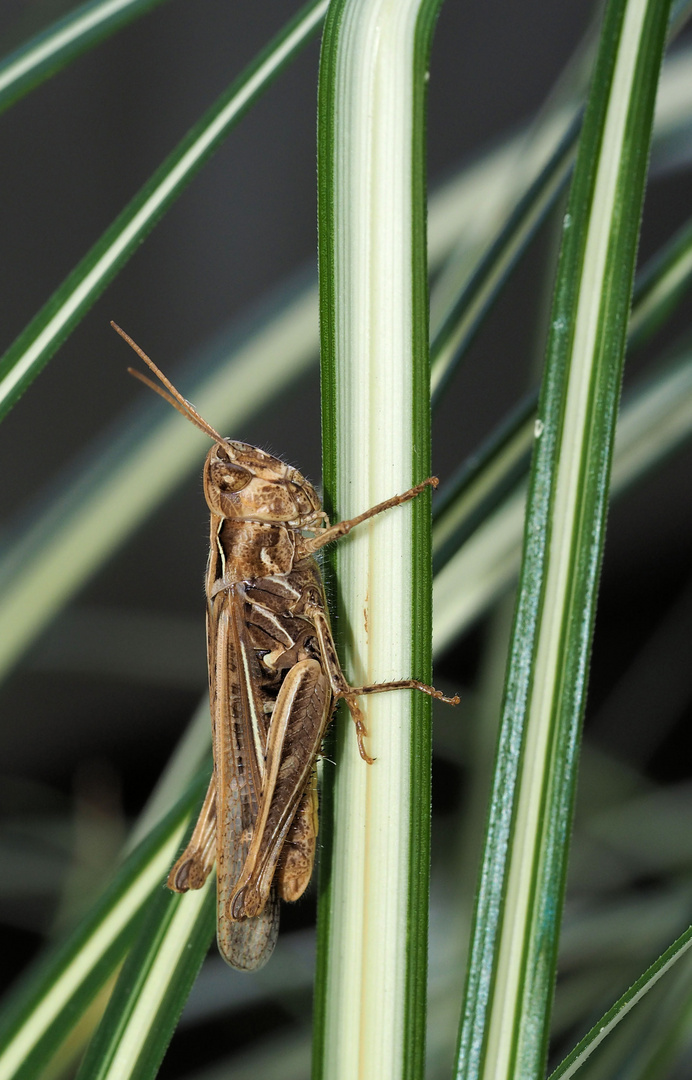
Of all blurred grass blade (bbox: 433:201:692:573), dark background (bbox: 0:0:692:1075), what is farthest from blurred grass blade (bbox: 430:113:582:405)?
dark background (bbox: 0:0:692:1075)

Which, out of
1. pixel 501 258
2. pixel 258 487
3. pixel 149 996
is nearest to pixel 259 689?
pixel 258 487

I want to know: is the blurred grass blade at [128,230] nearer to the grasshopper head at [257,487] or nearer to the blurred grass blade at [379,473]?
the blurred grass blade at [379,473]

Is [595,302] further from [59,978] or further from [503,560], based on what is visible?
[59,978]

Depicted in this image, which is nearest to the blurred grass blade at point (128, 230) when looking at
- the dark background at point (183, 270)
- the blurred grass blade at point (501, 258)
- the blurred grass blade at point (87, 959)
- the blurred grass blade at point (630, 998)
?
the blurred grass blade at point (501, 258)

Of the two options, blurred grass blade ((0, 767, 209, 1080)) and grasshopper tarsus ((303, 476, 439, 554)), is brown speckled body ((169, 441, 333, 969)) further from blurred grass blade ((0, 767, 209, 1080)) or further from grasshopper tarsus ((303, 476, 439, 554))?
grasshopper tarsus ((303, 476, 439, 554))

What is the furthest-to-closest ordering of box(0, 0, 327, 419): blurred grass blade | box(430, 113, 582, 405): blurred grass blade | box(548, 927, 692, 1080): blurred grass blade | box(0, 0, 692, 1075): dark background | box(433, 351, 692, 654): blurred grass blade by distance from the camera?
box(0, 0, 692, 1075): dark background < box(433, 351, 692, 654): blurred grass blade < box(430, 113, 582, 405): blurred grass blade < box(0, 0, 327, 419): blurred grass blade < box(548, 927, 692, 1080): blurred grass blade

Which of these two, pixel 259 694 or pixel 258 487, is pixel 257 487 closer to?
pixel 258 487
